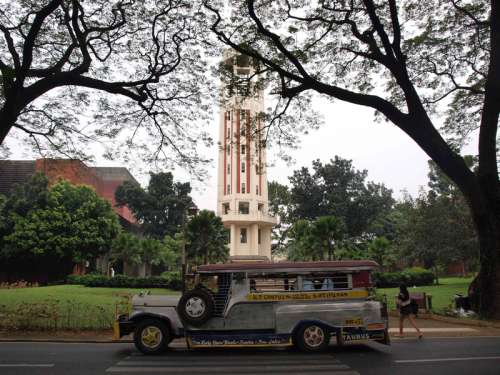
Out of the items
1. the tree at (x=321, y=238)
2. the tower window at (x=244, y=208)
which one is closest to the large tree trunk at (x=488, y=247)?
the tree at (x=321, y=238)

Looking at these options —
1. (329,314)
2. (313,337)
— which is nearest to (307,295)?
(329,314)

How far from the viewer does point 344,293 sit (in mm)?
11445

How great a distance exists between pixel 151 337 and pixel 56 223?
117 feet

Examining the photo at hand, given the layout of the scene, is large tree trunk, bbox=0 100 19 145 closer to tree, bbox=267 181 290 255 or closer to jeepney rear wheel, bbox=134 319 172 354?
jeepney rear wheel, bbox=134 319 172 354

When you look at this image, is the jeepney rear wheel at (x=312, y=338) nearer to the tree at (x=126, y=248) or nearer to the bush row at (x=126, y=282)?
the bush row at (x=126, y=282)

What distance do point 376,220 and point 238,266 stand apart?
187 feet

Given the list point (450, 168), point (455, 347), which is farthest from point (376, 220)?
point (455, 347)

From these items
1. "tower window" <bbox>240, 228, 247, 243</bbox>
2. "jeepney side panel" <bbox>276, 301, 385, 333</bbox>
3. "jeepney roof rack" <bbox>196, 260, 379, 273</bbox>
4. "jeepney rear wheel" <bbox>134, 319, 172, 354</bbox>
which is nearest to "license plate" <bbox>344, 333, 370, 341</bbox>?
"jeepney side panel" <bbox>276, 301, 385, 333</bbox>

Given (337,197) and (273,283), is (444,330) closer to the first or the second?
(273,283)

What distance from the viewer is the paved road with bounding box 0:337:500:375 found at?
9023 millimetres

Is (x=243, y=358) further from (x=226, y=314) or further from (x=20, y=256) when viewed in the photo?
(x=20, y=256)

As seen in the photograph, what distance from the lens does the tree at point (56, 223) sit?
4225 centimetres

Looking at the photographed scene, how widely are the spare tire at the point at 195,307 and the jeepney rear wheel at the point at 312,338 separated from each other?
217 cm

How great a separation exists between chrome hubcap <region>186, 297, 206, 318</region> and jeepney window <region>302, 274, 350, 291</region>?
2.47 m
